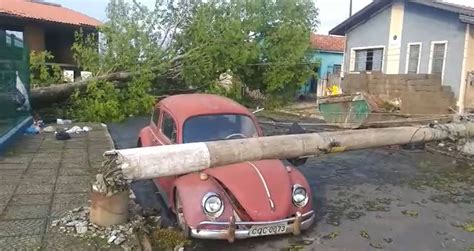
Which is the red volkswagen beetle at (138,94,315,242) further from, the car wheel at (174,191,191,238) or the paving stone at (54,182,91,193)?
the paving stone at (54,182,91,193)

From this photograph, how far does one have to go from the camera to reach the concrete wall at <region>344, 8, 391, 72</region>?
18.6 metres

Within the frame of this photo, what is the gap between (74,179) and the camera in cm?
620

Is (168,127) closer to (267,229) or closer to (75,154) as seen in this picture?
(267,229)

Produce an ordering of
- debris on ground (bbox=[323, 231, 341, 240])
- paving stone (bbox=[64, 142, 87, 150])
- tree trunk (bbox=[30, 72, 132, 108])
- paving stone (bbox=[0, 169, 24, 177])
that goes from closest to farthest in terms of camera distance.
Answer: debris on ground (bbox=[323, 231, 341, 240])
paving stone (bbox=[0, 169, 24, 177])
paving stone (bbox=[64, 142, 87, 150])
tree trunk (bbox=[30, 72, 132, 108])

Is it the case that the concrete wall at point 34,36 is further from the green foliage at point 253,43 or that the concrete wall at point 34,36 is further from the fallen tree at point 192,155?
the fallen tree at point 192,155

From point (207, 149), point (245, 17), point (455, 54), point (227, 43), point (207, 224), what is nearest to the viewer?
point (207, 224)

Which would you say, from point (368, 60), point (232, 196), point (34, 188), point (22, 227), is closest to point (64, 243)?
point (22, 227)

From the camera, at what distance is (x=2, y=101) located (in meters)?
8.08

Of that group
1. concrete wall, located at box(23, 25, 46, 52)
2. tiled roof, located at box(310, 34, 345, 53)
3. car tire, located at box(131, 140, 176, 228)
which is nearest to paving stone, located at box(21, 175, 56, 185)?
car tire, located at box(131, 140, 176, 228)

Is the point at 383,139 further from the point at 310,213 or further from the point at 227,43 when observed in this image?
the point at 227,43

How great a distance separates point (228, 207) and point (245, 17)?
1596 centimetres

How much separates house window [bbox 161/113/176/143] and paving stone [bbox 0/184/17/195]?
224 centimetres

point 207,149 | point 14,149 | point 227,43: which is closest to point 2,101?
point 14,149

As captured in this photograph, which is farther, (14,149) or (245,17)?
(245,17)
